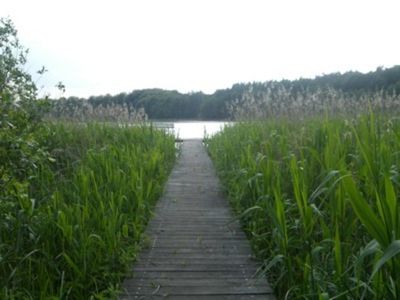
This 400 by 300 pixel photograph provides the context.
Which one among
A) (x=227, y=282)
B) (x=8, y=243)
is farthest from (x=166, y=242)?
(x=8, y=243)

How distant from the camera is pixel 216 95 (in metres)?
34.3

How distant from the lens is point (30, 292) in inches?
111

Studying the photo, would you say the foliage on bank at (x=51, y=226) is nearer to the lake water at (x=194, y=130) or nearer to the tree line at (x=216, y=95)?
the tree line at (x=216, y=95)

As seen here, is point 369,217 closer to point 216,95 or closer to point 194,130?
point 194,130

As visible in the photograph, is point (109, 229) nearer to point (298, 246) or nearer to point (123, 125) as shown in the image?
point (298, 246)

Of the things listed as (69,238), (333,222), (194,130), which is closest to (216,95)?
(194,130)

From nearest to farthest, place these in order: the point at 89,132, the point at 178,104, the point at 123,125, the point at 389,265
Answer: the point at 389,265, the point at 89,132, the point at 123,125, the point at 178,104

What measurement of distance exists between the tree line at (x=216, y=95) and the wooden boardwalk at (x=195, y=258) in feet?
12.9

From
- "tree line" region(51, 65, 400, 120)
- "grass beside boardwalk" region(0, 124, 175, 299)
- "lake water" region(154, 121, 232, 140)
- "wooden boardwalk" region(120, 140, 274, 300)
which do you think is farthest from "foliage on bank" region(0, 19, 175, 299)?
"lake water" region(154, 121, 232, 140)

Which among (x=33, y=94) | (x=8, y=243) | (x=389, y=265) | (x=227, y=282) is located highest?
(x=33, y=94)

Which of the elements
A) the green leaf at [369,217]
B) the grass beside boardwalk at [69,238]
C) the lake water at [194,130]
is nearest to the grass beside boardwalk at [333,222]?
the green leaf at [369,217]

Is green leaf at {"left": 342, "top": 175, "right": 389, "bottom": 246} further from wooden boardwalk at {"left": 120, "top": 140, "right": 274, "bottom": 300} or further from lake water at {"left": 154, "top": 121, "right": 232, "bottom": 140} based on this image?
lake water at {"left": 154, "top": 121, "right": 232, "bottom": 140}

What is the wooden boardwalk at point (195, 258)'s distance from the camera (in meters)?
2.98

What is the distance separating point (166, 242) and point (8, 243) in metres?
1.43
